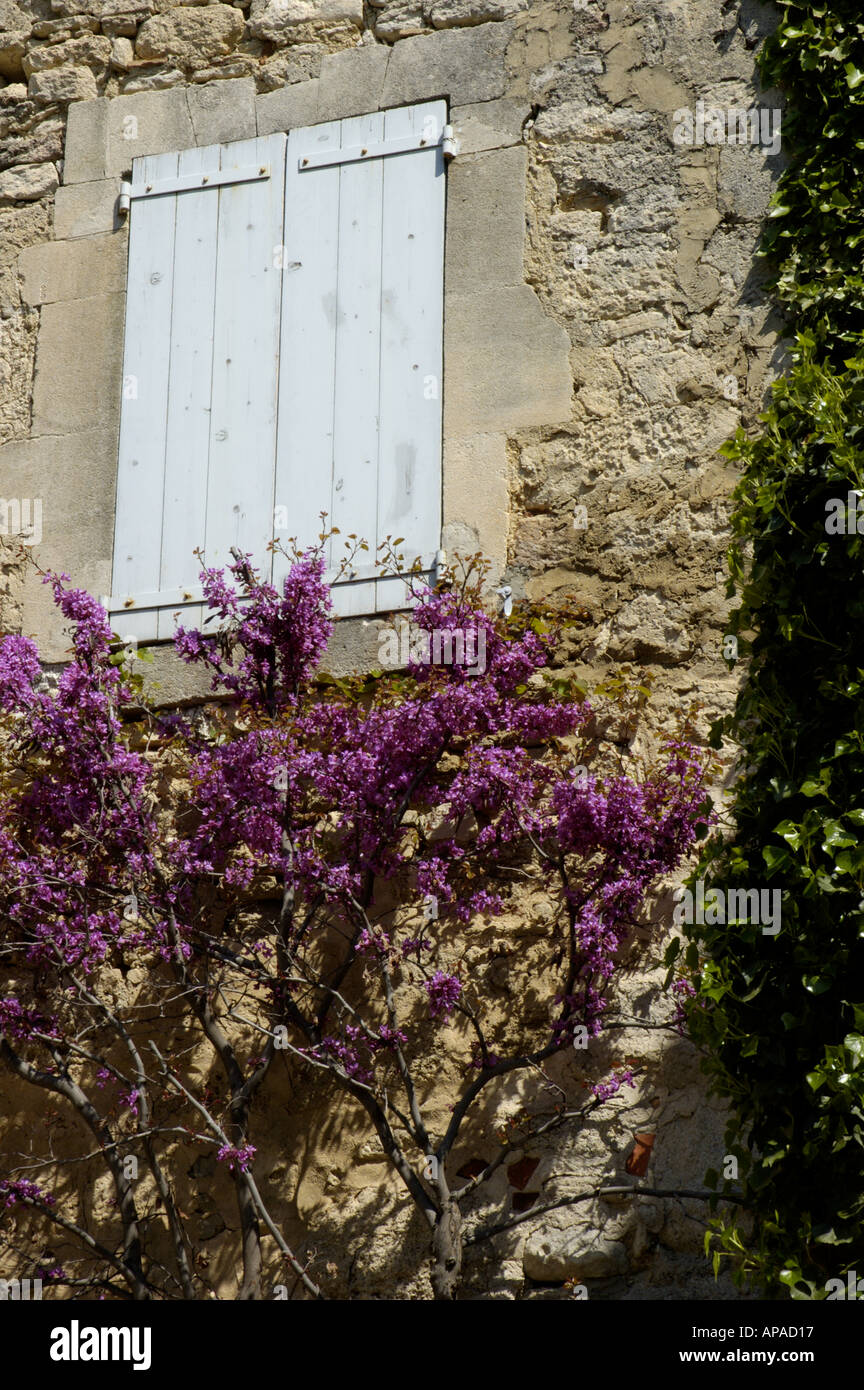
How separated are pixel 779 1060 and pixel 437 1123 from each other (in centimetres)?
115

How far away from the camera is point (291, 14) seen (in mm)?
5977

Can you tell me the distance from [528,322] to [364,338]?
0.53 m

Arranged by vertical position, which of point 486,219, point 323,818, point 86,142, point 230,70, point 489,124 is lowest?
point 323,818

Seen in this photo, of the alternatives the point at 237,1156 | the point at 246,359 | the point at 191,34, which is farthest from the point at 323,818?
the point at 191,34

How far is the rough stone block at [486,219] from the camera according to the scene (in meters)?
5.43

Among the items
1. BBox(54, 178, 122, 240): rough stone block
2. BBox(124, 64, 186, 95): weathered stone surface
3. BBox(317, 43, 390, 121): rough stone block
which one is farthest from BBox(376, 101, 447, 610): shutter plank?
BBox(54, 178, 122, 240): rough stone block

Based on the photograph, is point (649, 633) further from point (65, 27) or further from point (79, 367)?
point (65, 27)

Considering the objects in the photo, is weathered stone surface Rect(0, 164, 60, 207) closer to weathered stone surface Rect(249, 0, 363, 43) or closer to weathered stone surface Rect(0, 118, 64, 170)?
weathered stone surface Rect(0, 118, 64, 170)

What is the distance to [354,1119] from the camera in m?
4.72

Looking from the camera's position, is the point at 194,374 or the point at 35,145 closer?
the point at 194,374

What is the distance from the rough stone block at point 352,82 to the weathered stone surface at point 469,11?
0.69 ft

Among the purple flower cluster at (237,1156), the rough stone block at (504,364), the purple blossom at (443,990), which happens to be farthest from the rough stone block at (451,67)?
the purple flower cluster at (237,1156)

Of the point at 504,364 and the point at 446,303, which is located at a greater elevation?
Answer: the point at 446,303

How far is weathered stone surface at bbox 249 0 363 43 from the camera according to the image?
5.91 meters
